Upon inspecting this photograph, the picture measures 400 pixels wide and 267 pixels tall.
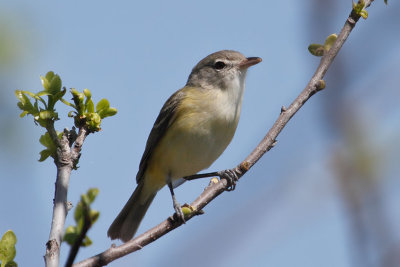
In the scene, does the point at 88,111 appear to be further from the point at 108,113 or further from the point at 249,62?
the point at 249,62

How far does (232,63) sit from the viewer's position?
7.00m

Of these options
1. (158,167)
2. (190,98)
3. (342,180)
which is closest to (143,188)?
(158,167)

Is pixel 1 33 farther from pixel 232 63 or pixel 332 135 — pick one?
pixel 332 135

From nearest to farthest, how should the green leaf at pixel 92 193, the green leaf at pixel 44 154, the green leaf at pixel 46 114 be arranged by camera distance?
1. the green leaf at pixel 92 193
2. the green leaf at pixel 46 114
3. the green leaf at pixel 44 154

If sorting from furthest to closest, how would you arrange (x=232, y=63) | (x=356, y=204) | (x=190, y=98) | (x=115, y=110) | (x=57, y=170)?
(x=232, y=63) < (x=190, y=98) < (x=115, y=110) < (x=57, y=170) < (x=356, y=204)

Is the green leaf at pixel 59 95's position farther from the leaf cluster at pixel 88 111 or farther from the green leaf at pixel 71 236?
the green leaf at pixel 71 236

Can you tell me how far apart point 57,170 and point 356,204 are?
1.65 meters

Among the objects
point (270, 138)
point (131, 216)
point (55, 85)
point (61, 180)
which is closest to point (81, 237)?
point (61, 180)

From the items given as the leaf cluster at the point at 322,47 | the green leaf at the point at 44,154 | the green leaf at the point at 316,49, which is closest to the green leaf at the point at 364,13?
the leaf cluster at the point at 322,47

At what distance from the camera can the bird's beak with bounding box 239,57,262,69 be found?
670cm

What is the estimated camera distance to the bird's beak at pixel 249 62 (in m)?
6.70

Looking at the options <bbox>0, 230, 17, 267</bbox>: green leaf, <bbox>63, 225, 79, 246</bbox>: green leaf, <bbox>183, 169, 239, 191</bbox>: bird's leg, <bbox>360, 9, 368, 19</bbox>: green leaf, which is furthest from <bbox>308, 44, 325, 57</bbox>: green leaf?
<bbox>0, 230, 17, 267</bbox>: green leaf

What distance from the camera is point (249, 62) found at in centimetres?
675

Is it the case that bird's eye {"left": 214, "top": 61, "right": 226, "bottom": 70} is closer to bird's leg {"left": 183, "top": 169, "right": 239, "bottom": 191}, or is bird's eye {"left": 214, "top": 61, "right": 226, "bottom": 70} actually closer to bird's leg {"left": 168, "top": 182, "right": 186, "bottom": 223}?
bird's leg {"left": 183, "top": 169, "right": 239, "bottom": 191}
